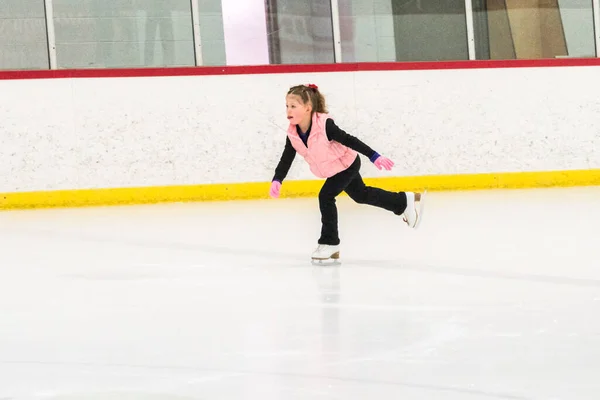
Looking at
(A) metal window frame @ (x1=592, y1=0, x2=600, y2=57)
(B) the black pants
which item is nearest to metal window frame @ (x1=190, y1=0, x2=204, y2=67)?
(A) metal window frame @ (x1=592, y1=0, x2=600, y2=57)

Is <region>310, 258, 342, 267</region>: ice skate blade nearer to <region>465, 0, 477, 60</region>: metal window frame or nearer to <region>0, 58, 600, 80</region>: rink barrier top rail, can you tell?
<region>0, 58, 600, 80</region>: rink barrier top rail

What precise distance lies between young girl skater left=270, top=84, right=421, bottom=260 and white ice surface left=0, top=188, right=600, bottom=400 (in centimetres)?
17

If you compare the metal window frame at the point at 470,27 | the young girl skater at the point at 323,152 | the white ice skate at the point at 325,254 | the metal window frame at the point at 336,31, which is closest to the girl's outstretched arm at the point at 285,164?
the young girl skater at the point at 323,152

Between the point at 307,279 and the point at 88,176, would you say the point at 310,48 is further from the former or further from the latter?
the point at 307,279

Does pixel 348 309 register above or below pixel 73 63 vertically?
below

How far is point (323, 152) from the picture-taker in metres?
3.92

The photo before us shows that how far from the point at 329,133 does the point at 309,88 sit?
0.63ft

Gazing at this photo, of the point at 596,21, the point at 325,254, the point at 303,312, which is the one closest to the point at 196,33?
the point at 596,21

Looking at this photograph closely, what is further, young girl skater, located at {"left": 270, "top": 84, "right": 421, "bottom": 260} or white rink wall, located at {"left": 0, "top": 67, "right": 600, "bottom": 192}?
white rink wall, located at {"left": 0, "top": 67, "right": 600, "bottom": 192}

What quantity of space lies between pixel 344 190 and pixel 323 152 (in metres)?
0.22

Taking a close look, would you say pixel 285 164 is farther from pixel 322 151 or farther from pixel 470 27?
pixel 470 27

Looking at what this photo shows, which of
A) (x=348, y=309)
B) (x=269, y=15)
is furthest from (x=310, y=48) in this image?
(x=348, y=309)

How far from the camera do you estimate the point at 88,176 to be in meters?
7.07

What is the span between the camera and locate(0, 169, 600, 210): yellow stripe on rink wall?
7.00 metres
